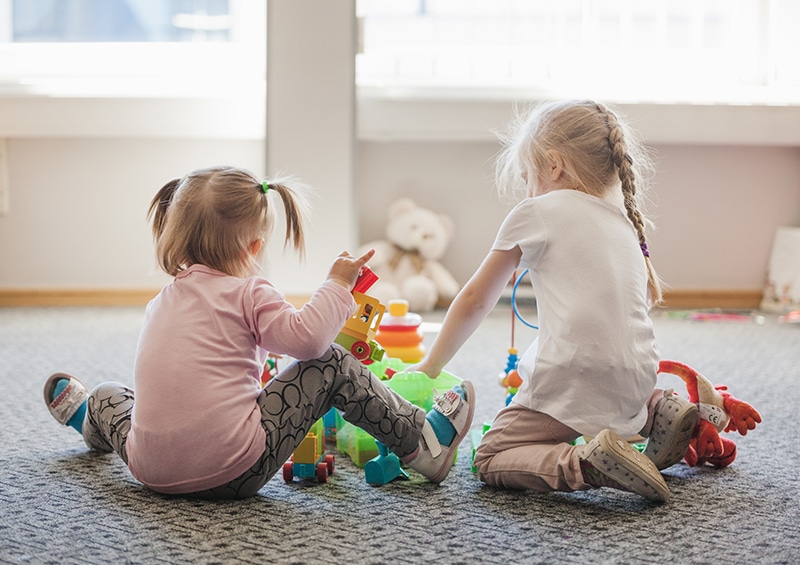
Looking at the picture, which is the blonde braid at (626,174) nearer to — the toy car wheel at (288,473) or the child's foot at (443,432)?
the child's foot at (443,432)

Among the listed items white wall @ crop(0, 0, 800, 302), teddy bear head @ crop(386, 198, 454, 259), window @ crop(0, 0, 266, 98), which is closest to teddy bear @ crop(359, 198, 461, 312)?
teddy bear head @ crop(386, 198, 454, 259)

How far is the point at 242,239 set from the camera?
1058 mm

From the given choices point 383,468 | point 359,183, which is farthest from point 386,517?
point 359,183

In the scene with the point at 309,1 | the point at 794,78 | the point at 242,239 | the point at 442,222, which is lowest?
the point at 442,222

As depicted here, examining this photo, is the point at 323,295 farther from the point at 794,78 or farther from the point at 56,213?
the point at 794,78

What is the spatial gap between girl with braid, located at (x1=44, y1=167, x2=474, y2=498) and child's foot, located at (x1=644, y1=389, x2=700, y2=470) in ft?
0.78

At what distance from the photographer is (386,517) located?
3.21 ft

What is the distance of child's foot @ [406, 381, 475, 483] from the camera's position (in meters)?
1.09

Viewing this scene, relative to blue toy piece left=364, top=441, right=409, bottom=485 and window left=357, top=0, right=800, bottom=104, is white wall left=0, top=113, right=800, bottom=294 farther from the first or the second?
blue toy piece left=364, top=441, right=409, bottom=485

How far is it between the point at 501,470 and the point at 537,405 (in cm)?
9

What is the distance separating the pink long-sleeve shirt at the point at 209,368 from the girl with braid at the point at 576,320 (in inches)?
9.4

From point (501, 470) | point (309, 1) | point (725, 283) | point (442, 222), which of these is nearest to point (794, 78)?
point (725, 283)

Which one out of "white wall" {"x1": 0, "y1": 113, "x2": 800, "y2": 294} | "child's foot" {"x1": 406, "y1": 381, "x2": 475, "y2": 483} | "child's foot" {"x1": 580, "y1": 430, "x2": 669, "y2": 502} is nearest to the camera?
"child's foot" {"x1": 580, "y1": 430, "x2": 669, "y2": 502}

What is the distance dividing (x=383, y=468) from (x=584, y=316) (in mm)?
300
